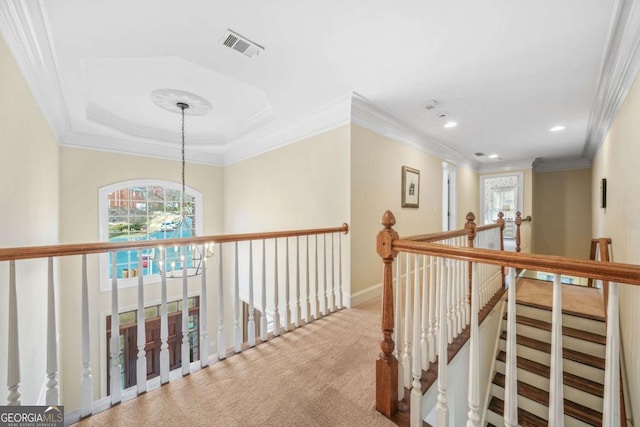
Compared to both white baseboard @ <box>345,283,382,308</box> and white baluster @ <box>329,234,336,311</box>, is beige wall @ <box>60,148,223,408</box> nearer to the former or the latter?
white baluster @ <box>329,234,336,311</box>

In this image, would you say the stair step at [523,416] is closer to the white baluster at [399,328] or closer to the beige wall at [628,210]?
the beige wall at [628,210]

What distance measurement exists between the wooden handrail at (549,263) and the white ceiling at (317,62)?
157 centimetres

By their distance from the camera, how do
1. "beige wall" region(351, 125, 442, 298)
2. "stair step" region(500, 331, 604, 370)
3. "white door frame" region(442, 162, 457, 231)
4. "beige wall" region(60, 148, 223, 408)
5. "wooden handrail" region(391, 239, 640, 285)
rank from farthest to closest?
"white door frame" region(442, 162, 457, 231) → "beige wall" region(60, 148, 223, 408) → "beige wall" region(351, 125, 442, 298) → "stair step" region(500, 331, 604, 370) → "wooden handrail" region(391, 239, 640, 285)

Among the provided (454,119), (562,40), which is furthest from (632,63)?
(454,119)

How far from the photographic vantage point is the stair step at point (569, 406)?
2.28 meters

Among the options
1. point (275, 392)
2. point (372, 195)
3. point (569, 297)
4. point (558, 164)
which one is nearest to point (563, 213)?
point (558, 164)

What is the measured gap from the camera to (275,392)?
64.4 inches

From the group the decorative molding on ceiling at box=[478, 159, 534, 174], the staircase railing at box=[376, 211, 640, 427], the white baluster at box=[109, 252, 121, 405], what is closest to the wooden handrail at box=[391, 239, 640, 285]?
the staircase railing at box=[376, 211, 640, 427]

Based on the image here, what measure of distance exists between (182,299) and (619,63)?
412 centimetres

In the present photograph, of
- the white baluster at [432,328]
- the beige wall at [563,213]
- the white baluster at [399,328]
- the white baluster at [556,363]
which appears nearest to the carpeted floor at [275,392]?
the white baluster at [399,328]

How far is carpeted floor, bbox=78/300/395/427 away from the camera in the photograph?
1.42m

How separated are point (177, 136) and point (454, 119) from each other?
14.7 ft

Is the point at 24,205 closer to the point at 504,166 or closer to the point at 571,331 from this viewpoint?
the point at 571,331

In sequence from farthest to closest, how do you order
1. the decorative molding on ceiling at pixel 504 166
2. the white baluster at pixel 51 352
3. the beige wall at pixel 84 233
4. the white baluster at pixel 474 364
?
the decorative molding on ceiling at pixel 504 166 → the beige wall at pixel 84 233 → the white baluster at pixel 51 352 → the white baluster at pixel 474 364
